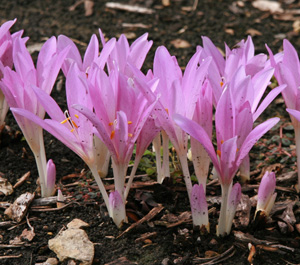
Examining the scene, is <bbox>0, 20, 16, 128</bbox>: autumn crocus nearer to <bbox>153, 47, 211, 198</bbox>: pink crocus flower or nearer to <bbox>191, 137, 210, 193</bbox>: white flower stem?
<bbox>153, 47, 211, 198</bbox>: pink crocus flower

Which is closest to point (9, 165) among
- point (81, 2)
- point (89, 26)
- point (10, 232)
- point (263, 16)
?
point (10, 232)

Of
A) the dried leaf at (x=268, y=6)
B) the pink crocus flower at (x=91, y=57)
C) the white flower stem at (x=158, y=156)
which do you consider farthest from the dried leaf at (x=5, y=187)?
the dried leaf at (x=268, y=6)

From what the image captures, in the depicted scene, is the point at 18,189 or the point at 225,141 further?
the point at 18,189

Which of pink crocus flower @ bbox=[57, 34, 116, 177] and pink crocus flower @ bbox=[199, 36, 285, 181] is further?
pink crocus flower @ bbox=[57, 34, 116, 177]

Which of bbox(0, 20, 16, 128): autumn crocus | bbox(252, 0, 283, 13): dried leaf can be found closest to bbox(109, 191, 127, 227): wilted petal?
bbox(0, 20, 16, 128): autumn crocus

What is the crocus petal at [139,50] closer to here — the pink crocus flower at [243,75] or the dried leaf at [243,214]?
the pink crocus flower at [243,75]

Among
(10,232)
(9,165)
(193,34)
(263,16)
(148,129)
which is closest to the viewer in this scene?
(148,129)

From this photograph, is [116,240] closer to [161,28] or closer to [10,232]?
[10,232]

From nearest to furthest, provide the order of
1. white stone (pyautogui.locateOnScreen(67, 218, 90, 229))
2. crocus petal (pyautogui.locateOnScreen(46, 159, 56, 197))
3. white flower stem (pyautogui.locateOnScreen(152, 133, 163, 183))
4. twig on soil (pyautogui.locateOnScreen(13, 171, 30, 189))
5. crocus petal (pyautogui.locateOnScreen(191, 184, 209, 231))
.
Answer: crocus petal (pyautogui.locateOnScreen(191, 184, 209, 231)) < white stone (pyautogui.locateOnScreen(67, 218, 90, 229)) < crocus petal (pyautogui.locateOnScreen(46, 159, 56, 197)) < white flower stem (pyautogui.locateOnScreen(152, 133, 163, 183)) < twig on soil (pyautogui.locateOnScreen(13, 171, 30, 189))

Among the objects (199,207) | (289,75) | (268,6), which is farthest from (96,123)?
(268,6)
